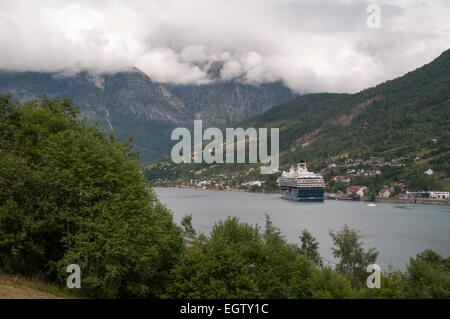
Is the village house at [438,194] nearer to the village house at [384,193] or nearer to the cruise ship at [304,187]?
the village house at [384,193]

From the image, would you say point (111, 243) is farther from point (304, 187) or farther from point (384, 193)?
point (384, 193)

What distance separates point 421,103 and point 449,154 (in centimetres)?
7459

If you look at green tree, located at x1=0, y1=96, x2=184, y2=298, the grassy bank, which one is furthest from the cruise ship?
the grassy bank

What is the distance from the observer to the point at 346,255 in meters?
30.9

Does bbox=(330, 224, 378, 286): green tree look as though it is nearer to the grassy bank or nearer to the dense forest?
the dense forest

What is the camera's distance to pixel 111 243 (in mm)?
16141

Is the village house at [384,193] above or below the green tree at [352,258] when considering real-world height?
above

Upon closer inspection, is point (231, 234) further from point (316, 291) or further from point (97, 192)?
point (97, 192)

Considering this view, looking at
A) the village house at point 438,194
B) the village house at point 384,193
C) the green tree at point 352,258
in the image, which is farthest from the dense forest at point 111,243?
the village house at point 384,193

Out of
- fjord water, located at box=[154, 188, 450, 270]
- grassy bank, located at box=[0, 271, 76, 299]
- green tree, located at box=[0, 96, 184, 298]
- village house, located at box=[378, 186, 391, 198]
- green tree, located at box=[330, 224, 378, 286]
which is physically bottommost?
fjord water, located at box=[154, 188, 450, 270]

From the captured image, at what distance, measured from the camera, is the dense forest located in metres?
16.6

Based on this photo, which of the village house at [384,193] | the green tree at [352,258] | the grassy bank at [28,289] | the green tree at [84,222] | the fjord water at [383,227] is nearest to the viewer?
the grassy bank at [28,289]

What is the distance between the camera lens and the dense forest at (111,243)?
16.6 m

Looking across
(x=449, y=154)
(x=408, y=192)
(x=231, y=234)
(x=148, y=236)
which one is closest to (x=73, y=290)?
(x=148, y=236)
